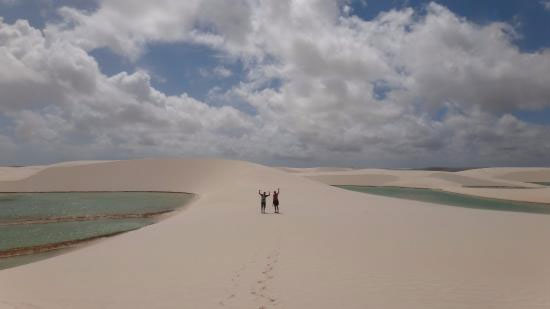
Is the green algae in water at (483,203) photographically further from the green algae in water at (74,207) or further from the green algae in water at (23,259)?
the green algae in water at (23,259)

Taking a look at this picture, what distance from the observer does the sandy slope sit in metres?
6.91

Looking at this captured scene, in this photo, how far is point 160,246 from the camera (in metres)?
12.1

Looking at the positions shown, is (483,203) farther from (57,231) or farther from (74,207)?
(74,207)

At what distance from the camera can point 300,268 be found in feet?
29.3

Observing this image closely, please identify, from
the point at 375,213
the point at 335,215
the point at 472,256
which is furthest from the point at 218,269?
the point at 375,213

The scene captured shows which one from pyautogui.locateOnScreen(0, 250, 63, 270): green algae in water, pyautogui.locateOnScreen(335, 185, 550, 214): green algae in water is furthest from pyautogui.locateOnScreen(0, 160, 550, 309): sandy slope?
pyautogui.locateOnScreen(335, 185, 550, 214): green algae in water

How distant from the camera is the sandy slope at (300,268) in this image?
22.7 feet

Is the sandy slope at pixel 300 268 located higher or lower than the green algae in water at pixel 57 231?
higher

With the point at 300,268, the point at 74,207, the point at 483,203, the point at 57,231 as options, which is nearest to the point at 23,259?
the point at 57,231

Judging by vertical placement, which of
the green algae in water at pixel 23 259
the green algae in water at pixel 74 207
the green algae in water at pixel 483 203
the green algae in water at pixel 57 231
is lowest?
the green algae in water at pixel 483 203

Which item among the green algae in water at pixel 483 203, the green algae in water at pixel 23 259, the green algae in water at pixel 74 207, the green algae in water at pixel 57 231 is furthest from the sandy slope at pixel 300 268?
the green algae in water at pixel 483 203

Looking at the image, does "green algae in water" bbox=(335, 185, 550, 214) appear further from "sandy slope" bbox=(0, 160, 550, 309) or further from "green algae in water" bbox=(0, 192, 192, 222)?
"green algae in water" bbox=(0, 192, 192, 222)

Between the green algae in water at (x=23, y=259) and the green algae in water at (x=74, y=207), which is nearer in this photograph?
the green algae in water at (x=23, y=259)

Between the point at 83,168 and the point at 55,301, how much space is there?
6771cm
